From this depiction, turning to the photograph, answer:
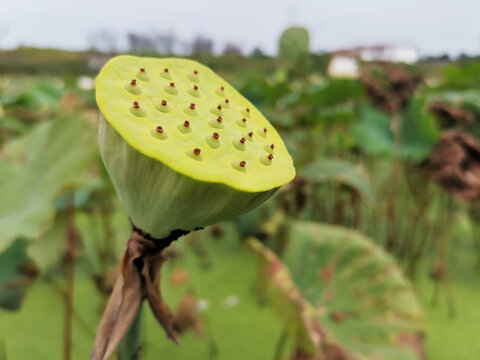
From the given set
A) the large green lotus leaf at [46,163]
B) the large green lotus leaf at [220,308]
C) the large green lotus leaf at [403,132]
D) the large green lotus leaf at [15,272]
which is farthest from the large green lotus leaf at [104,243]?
the large green lotus leaf at [403,132]

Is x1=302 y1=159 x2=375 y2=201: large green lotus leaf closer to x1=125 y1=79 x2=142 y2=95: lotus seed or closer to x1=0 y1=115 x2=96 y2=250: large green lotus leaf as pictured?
x1=0 y1=115 x2=96 y2=250: large green lotus leaf

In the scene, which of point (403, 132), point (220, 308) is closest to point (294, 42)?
point (403, 132)

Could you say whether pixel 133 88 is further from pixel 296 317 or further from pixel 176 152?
pixel 296 317

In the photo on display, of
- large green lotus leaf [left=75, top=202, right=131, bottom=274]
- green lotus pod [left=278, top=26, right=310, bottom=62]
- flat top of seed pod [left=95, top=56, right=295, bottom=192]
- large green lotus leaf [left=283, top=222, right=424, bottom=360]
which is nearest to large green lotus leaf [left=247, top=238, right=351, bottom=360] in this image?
large green lotus leaf [left=283, top=222, right=424, bottom=360]

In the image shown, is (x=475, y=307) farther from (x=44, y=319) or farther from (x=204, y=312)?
(x=44, y=319)

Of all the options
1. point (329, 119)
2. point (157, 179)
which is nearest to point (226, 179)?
point (157, 179)

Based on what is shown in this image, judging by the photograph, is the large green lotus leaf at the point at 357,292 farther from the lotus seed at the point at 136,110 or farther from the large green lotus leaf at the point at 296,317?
the lotus seed at the point at 136,110
